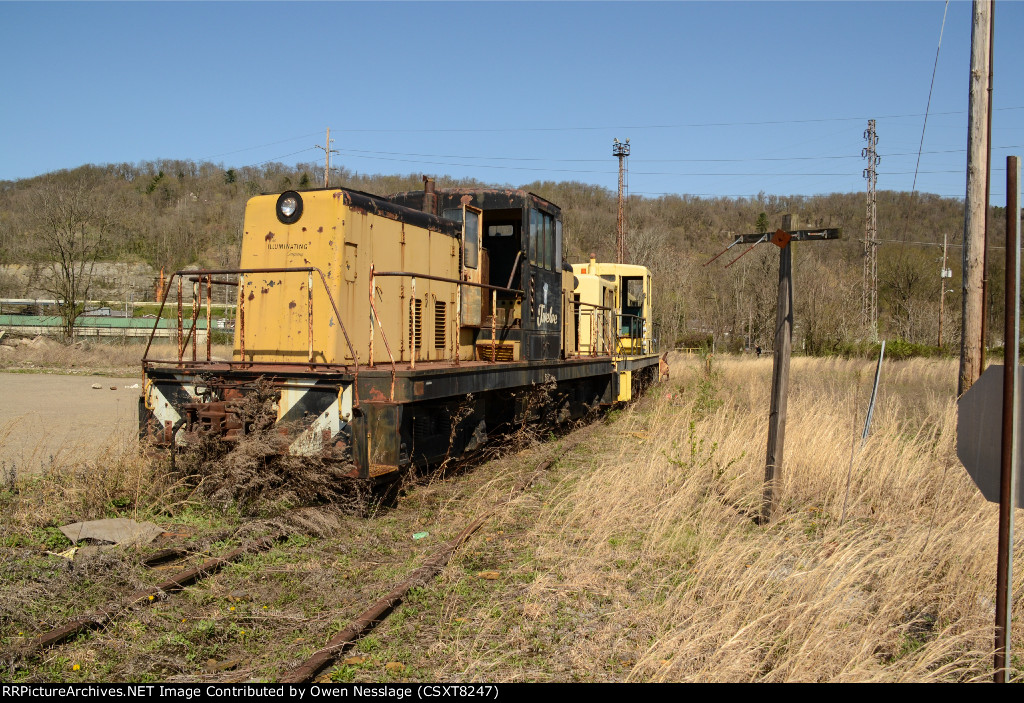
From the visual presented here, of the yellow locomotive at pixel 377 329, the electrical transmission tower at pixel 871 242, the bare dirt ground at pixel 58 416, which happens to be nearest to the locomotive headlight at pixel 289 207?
the yellow locomotive at pixel 377 329

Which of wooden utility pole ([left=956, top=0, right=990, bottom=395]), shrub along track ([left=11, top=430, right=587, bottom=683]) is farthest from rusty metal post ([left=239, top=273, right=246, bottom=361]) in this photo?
wooden utility pole ([left=956, top=0, right=990, bottom=395])

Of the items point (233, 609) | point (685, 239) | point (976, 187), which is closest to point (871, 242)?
point (976, 187)

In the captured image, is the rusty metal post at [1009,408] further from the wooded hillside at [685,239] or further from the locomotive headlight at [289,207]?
the locomotive headlight at [289,207]

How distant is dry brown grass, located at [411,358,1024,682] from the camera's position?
10.7 feet

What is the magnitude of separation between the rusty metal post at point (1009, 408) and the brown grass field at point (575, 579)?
48cm

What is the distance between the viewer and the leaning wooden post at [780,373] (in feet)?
18.4

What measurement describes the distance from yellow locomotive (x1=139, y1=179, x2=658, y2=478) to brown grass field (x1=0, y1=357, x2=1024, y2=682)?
67 centimetres

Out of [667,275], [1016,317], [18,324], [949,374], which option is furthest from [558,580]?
[18,324]

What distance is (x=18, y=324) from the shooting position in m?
38.2

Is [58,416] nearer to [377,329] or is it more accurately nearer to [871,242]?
[377,329]

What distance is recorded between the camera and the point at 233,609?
384 centimetres

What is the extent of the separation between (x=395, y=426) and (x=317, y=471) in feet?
2.44

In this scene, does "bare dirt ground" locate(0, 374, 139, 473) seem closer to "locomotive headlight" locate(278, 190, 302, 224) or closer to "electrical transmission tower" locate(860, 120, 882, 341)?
"locomotive headlight" locate(278, 190, 302, 224)

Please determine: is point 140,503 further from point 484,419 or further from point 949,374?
point 949,374
